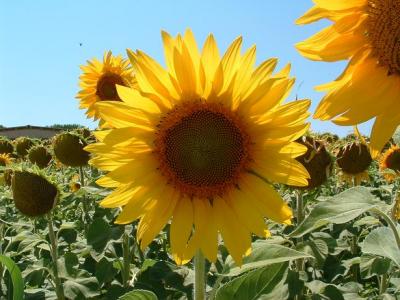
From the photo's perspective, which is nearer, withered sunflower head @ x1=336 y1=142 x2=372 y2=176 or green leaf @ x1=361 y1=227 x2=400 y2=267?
green leaf @ x1=361 y1=227 x2=400 y2=267

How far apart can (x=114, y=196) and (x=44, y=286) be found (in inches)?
84.1

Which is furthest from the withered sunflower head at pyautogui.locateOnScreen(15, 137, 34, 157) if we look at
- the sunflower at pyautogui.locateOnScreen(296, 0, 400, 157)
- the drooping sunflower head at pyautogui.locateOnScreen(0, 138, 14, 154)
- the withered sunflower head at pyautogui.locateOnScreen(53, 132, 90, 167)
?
the sunflower at pyautogui.locateOnScreen(296, 0, 400, 157)

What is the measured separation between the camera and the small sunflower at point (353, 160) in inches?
171

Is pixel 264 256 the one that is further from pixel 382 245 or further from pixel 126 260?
pixel 126 260

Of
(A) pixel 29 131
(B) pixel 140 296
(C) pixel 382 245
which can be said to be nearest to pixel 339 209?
(C) pixel 382 245

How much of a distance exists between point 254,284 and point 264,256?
118 millimetres

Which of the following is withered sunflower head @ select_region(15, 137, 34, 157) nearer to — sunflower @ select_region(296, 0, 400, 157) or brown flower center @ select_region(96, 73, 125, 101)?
brown flower center @ select_region(96, 73, 125, 101)

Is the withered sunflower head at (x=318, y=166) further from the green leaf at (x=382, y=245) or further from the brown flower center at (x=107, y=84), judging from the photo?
the brown flower center at (x=107, y=84)

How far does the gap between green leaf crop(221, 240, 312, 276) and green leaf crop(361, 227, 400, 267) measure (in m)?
0.51

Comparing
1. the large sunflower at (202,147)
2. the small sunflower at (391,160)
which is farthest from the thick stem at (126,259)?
the small sunflower at (391,160)

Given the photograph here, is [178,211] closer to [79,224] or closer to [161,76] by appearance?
[161,76]

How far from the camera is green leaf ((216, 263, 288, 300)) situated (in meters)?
1.84

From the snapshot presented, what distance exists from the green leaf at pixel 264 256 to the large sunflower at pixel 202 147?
0.05 meters

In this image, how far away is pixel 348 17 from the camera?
154 cm
